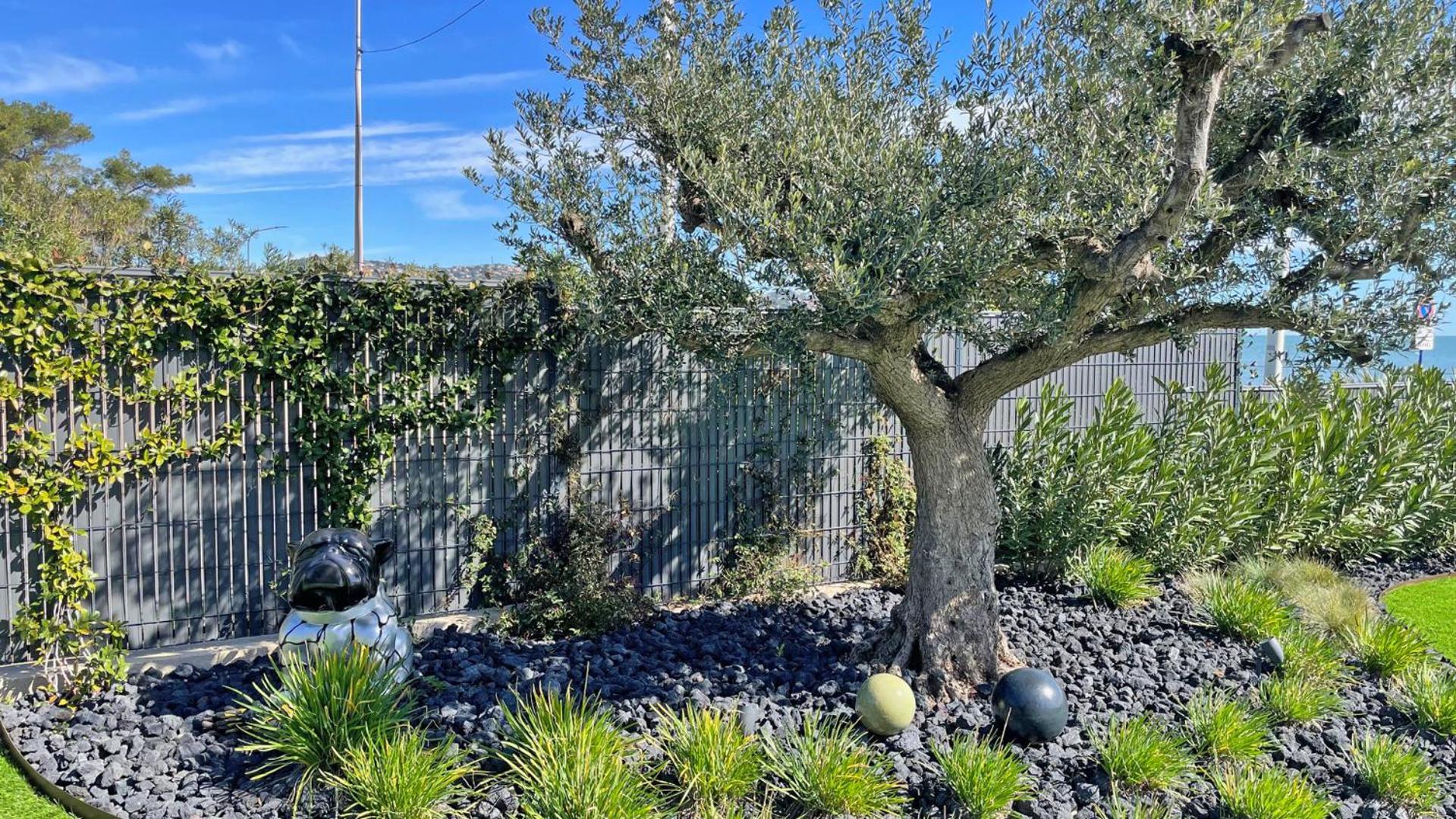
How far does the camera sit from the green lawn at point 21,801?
344 cm

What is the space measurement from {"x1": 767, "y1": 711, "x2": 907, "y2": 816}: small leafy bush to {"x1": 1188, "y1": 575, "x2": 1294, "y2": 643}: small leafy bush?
292 centimetres

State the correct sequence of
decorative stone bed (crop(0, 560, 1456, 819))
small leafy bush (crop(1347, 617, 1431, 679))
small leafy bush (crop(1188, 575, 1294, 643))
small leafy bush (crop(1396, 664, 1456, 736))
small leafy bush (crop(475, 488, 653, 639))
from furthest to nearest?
small leafy bush (crop(475, 488, 653, 639)) < small leafy bush (crop(1188, 575, 1294, 643)) < small leafy bush (crop(1347, 617, 1431, 679)) < small leafy bush (crop(1396, 664, 1456, 736)) < decorative stone bed (crop(0, 560, 1456, 819))

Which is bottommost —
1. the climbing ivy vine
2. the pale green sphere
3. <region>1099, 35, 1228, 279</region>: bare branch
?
the pale green sphere

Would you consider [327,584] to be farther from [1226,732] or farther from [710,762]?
[1226,732]

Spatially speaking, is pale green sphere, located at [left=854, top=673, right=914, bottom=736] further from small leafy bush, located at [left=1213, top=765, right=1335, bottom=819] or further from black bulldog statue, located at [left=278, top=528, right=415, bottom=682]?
black bulldog statue, located at [left=278, top=528, right=415, bottom=682]

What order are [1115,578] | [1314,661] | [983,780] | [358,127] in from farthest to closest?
[358,127] → [1115,578] → [1314,661] → [983,780]

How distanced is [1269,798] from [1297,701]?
110cm

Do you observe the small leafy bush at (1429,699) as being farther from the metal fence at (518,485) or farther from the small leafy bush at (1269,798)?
the metal fence at (518,485)

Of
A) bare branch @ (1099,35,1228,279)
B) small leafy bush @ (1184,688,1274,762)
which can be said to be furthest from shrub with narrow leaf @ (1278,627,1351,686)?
bare branch @ (1099,35,1228,279)

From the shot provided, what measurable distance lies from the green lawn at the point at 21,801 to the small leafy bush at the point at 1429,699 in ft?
20.4

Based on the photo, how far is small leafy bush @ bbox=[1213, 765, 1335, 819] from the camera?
133 inches

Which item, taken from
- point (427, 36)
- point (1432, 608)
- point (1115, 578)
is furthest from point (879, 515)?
point (427, 36)

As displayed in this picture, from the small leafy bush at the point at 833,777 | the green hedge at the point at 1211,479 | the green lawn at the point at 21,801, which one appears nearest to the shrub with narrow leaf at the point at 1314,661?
the green hedge at the point at 1211,479

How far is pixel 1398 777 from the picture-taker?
3.76 m
